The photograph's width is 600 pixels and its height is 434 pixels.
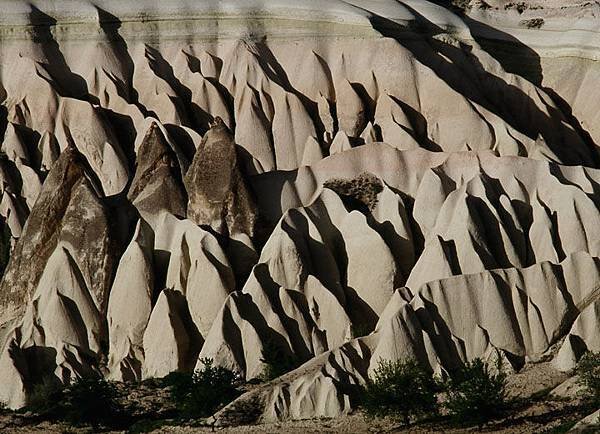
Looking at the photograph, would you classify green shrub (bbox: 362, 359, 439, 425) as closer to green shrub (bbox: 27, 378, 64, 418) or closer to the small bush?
the small bush

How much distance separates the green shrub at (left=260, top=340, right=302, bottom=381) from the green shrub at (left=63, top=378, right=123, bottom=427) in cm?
338

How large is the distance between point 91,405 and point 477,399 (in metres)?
8.53

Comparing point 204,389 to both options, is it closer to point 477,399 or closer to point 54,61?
point 477,399

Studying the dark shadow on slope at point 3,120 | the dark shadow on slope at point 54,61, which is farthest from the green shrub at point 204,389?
the dark shadow on slope at point 54,61

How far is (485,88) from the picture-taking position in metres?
64.0

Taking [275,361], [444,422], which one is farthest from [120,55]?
[444,422]

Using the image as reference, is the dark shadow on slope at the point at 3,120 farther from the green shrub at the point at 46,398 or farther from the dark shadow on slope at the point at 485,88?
the green shrub at the point at 46,398

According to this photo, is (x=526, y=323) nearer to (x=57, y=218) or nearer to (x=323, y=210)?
(x=323, y=210)

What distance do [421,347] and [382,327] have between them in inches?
40.0

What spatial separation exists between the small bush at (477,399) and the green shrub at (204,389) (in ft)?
16.1

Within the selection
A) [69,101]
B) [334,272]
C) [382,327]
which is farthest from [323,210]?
[69,101]

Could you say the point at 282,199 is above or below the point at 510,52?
below

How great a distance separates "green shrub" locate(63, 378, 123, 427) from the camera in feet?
147

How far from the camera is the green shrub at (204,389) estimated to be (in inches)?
1747
